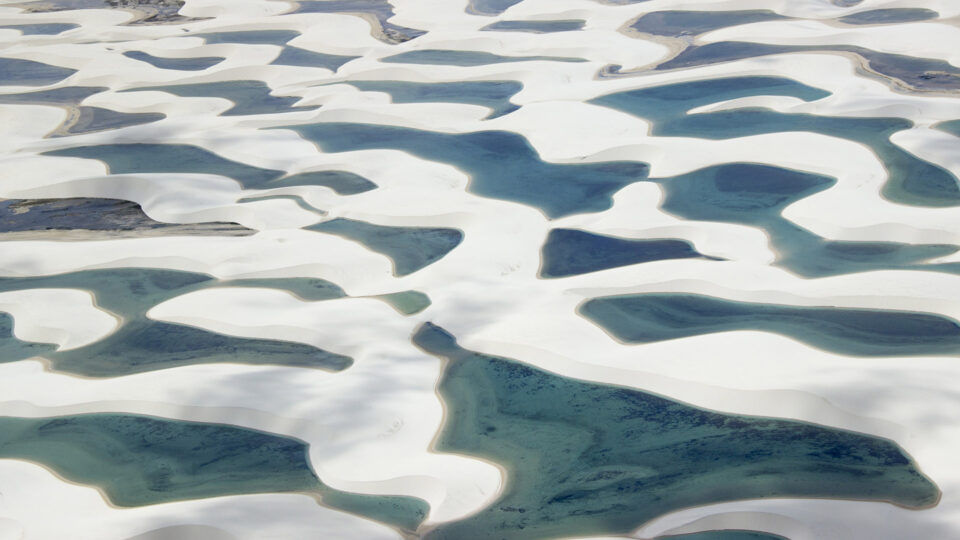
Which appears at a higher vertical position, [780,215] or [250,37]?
[250,37]

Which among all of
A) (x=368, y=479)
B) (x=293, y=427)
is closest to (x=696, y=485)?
(x=368, y=479)

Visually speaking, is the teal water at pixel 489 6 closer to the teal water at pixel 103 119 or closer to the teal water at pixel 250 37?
the teal water at pixel 250 37

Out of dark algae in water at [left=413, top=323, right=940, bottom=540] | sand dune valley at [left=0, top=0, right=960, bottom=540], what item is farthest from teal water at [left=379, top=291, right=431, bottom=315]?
dark algae in water at [left=413, top=323, right=940, bottom=540]

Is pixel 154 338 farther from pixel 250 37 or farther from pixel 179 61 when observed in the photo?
pixel 250 37

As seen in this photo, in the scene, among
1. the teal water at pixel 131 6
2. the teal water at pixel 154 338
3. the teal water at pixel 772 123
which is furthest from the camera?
the teal water at pixel 131 6

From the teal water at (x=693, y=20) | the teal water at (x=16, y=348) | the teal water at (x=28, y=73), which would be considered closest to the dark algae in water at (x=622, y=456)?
the teal water at (x=16, y=348)

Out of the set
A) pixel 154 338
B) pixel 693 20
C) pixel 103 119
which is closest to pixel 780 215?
pixel 154 338
